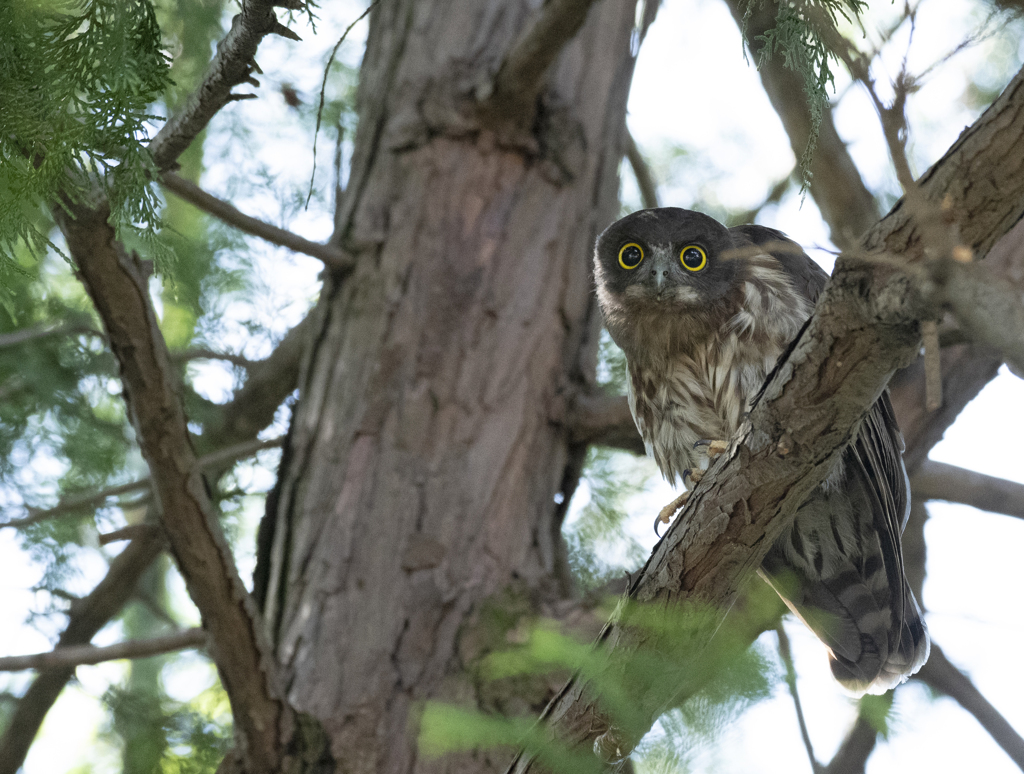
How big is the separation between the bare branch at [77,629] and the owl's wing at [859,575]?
8.99ft

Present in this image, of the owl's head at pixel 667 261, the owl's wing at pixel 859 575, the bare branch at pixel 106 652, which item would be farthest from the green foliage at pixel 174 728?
the owl's head at pixel 667 261

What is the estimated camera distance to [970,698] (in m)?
3.63

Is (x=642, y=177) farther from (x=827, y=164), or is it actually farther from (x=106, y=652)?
(x=106, y=652)

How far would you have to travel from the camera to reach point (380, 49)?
464 cm

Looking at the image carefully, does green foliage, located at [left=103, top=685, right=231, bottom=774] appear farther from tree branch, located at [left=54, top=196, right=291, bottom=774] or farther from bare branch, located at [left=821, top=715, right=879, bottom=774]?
bare branch, located at [left=821, top=715, right=879, bottom=774]

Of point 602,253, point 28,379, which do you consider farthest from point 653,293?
point 28,379

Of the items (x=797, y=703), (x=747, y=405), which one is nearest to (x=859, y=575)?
(x=747, y=405)

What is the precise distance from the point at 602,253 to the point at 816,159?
3.55 feet

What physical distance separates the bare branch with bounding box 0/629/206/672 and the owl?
2.05 meters

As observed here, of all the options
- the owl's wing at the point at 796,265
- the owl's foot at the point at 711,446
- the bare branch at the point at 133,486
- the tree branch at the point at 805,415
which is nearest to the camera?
the tree branch at the point at 805,415

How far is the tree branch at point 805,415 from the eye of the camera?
5.42 feet

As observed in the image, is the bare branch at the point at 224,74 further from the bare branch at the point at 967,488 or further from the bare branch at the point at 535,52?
the bare branch at the point at 967,488

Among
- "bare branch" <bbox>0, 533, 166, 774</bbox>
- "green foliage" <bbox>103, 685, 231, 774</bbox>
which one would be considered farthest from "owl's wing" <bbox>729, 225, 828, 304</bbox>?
"green foliage" <bbox>103, 685, 231, 774</bbox>

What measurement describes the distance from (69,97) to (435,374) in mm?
2019
